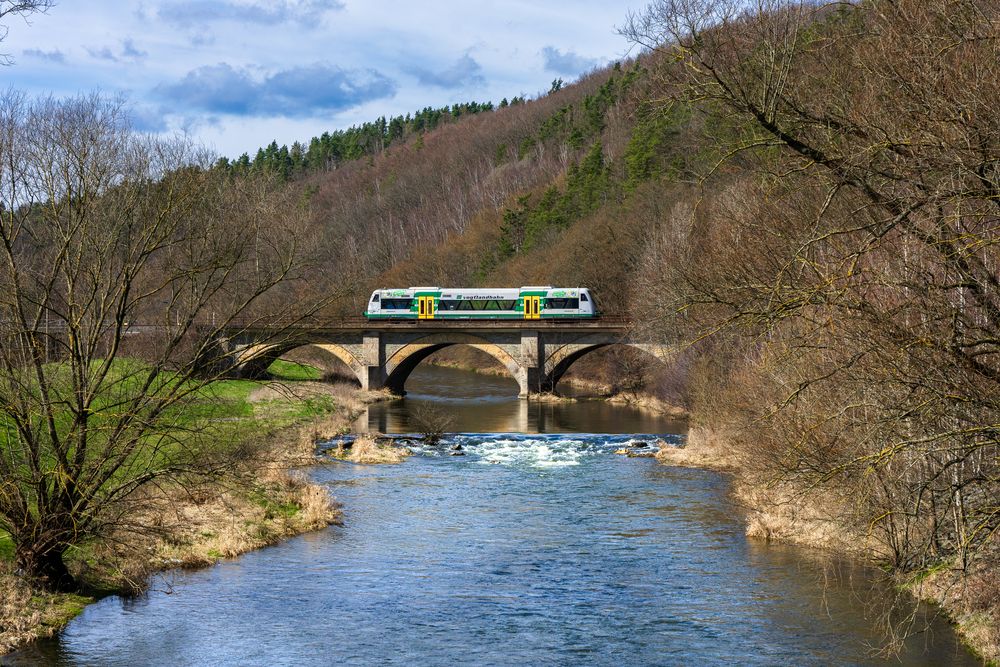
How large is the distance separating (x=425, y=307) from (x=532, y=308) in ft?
22.6

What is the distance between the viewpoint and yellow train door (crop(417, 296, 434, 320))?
63250 mm

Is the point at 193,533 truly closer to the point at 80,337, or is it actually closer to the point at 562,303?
the point at 80,337

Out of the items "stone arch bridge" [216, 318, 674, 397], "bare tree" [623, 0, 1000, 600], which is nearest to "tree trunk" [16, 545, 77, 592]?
"bare tree" [623, 0, 1000, 600]

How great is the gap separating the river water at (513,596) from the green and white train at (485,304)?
3271 cm

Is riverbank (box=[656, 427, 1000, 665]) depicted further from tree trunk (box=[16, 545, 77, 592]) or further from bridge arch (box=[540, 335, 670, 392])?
bridge arch (box=[540, 335, 670, 392])

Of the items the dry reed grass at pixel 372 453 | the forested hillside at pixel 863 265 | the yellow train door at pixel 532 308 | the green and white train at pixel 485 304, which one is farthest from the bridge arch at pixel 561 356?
the dry reed grass at pixel 372 453

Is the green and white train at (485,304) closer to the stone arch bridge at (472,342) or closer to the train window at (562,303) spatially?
the train window at (562,303)

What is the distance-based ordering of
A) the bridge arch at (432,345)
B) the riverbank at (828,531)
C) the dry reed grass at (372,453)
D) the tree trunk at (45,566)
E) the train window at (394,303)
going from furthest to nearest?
the train window at (394,303) < the bridge arch at (432,345) < the dry reed grass at (372,453) < the tree trunk at (45,566) < the riverbank at (828,531)

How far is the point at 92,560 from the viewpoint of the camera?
1695 centimetres

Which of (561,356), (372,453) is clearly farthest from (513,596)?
(561,356)

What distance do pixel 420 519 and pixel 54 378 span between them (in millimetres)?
10201

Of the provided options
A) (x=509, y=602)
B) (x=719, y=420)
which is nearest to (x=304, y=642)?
(x=509, y=602)

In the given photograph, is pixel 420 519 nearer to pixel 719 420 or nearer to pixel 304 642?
pixel 304 642

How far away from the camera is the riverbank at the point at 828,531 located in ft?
45.8
